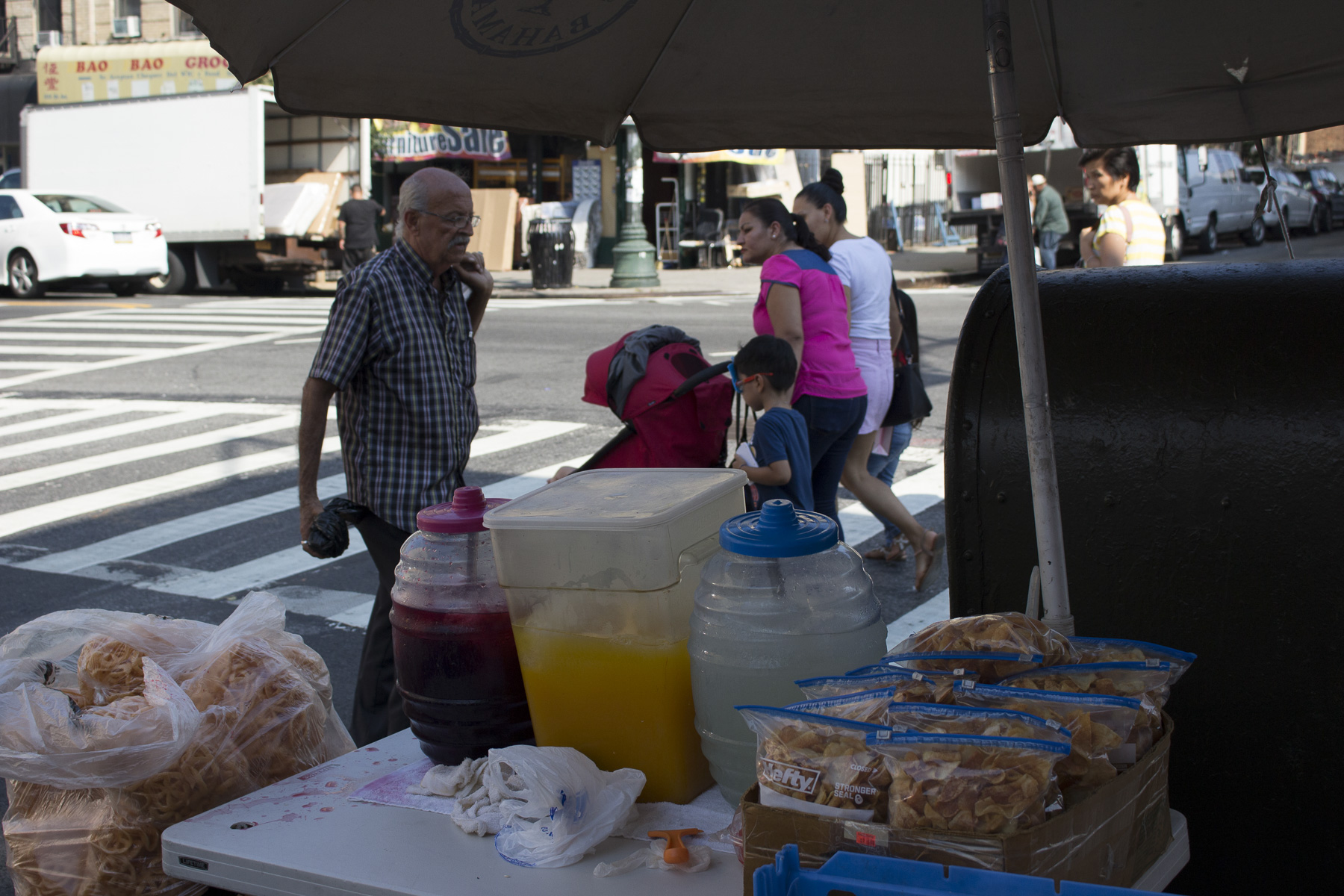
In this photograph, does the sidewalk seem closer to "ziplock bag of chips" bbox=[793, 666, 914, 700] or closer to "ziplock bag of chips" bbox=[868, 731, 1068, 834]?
"ziplock bag of chips" bbox=[793, 666, 914, 700]

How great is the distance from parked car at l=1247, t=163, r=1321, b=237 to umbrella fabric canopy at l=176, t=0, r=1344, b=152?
29.0 m

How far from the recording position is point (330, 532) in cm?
354

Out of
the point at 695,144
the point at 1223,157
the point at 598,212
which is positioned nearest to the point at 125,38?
the point at 598,212

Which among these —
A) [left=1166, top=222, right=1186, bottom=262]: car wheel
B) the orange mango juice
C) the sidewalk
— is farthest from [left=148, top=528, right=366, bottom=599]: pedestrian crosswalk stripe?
[left=1166, top=222, right=1186, bottom=262]: car wheel

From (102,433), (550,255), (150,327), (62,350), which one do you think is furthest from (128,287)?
(102,433)

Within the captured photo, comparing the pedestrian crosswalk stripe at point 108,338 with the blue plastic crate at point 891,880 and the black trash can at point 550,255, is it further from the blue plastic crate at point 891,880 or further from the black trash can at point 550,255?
the blue plastic crate at point 891,880

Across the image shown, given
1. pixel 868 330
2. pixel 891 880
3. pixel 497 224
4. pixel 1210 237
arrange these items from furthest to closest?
pixel 497 224 → pixel 1210 237 → pixel 868 330 → pixel 891 880

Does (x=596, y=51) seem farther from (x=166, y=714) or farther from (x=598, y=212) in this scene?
(x=598, y=212)

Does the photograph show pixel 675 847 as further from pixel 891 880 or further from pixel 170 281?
pixel 170 281

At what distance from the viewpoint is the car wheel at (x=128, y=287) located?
21.9 m

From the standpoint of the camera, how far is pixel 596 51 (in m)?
2.46

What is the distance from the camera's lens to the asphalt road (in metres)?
6.22

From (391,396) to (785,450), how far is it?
1.64 m

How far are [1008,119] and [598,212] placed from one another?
87.2 feet
